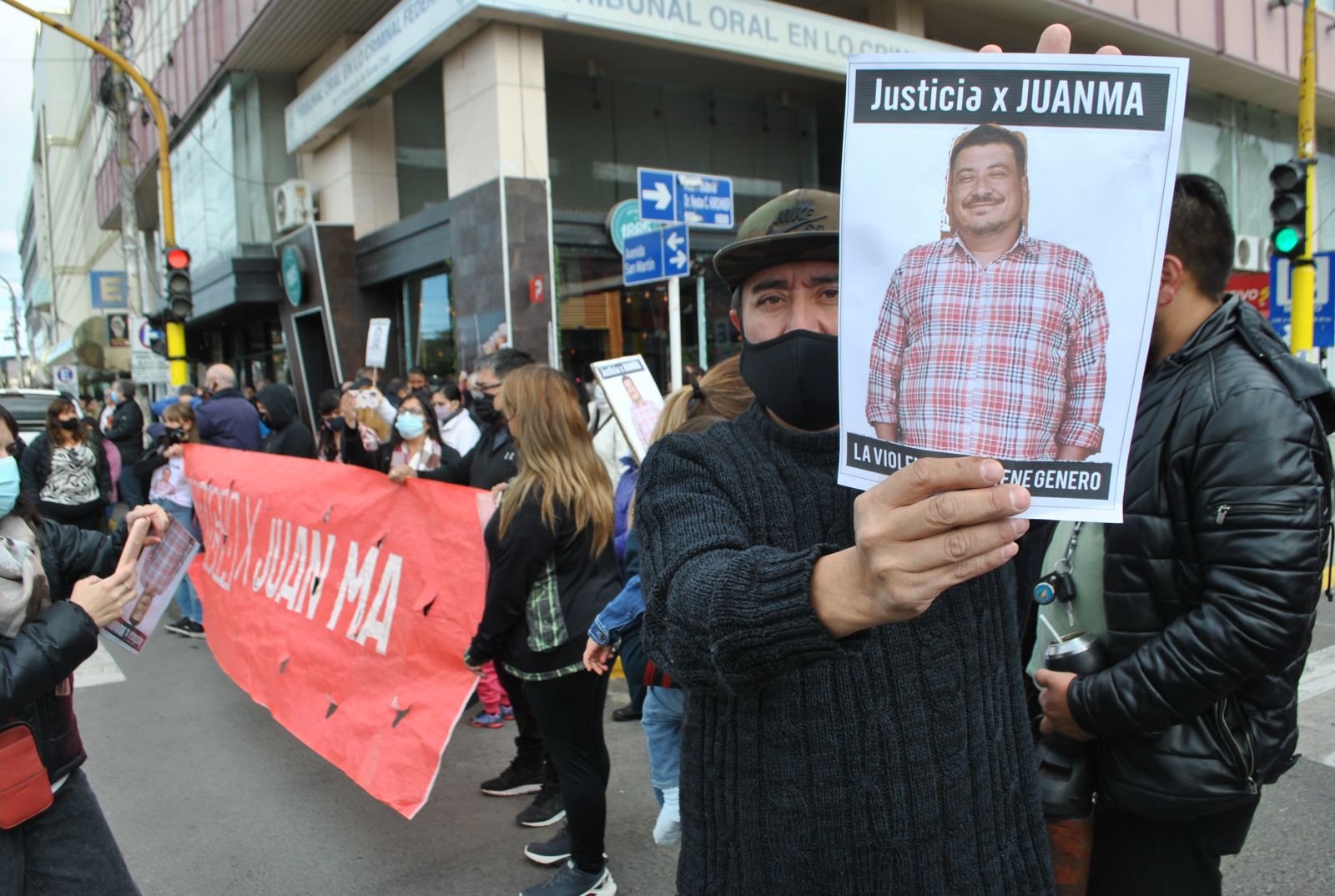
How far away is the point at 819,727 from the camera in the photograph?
1.34 metres

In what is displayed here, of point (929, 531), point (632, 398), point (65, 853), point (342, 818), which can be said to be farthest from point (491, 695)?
point (929, 531)

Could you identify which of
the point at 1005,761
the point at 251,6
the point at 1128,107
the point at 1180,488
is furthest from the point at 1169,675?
the point at 251,6

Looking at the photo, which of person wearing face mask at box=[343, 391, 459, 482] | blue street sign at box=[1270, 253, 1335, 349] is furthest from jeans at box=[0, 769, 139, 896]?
blue street sign at box=[1270, 253, 1335, 349]

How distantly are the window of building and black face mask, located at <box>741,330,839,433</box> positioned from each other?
15229mm

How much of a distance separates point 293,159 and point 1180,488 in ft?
65.9

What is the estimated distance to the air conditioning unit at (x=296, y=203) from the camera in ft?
54.9

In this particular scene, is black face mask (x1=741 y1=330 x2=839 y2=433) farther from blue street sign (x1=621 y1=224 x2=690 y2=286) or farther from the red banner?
blue street sign (x1=621 y1=224 x2=690 y2=286)

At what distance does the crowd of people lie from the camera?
1156 millimetres

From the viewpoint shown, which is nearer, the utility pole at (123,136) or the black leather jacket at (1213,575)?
the black leather jacket at (1213,575)

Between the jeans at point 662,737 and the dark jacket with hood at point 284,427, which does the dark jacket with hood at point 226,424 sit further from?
the jeans at point 662,737

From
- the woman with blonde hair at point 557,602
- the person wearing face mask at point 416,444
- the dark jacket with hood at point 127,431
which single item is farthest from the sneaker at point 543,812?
the dark jacket with hood at point 127,431

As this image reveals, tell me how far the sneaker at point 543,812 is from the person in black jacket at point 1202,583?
257 cm

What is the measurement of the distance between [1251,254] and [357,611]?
22.8m

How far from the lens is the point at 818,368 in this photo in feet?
4.50
